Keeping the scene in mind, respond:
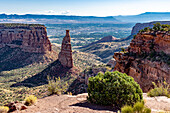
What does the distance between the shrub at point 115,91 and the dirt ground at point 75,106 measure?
2.01 ft

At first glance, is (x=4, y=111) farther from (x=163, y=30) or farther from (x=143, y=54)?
(x=163, y=30)

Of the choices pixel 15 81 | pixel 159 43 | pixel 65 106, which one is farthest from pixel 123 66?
pixel 15 81

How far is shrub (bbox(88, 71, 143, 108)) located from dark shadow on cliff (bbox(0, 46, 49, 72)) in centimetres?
6963

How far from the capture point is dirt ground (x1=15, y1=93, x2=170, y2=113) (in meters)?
13.4

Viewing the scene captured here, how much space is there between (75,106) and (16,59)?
75.8 meters

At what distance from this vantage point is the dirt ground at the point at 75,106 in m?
13.4

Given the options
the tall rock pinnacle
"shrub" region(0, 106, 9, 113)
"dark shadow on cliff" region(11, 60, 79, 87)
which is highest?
"shrub" region(0, 106, 9, 113)

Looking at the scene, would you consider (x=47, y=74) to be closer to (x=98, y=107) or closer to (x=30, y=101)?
(x=30, y=101)

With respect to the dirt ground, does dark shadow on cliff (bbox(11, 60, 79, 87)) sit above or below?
below

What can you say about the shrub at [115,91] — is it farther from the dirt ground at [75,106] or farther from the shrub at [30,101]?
the shrub at [30,101]

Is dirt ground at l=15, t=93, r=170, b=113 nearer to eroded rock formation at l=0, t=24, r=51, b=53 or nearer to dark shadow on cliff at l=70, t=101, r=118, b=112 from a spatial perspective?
dark shadow on cliff at l=70, t=101, r=118, b=112

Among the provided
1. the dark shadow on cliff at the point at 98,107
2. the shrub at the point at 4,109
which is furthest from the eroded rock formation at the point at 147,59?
the shrub at the point at 4,109

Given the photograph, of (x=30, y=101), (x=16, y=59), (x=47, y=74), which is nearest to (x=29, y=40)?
(x=16, y=59)

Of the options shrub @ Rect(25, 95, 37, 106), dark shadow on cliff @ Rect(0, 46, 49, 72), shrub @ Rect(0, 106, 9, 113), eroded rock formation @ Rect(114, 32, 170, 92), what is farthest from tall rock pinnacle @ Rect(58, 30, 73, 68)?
shrub @ Rect(0, 106, 9, 113)
